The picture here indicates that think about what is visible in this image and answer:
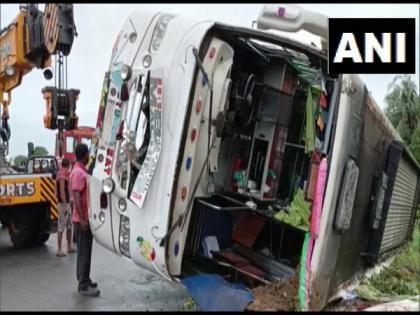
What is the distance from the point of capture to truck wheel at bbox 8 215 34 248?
7.93 metres

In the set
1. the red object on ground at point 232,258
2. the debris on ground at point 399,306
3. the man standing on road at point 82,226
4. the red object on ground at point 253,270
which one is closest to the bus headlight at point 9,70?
the man standing on road at point 82,226

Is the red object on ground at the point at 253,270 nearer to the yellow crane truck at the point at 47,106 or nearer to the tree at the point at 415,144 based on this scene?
the yellow crane truck at the point at 47,106

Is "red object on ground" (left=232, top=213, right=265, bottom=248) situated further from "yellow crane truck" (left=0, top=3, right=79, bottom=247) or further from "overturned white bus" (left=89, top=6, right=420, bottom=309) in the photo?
"yellow crane truck" (left=0, top=3, right=79, bottom=247)

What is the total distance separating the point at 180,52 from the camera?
4.03 m

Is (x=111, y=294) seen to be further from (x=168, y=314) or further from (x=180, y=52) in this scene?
(x=180, y=52)

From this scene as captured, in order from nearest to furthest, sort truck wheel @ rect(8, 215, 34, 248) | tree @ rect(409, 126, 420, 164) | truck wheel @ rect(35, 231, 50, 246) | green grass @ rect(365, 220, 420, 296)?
green grass @ rect(365, 220, 420, 296), truck wheel @ rect(8, 215, 34, 248), truck wheel @ rect(35, 231, 50, 246), tree @ rect(409, 126, 420, 164)

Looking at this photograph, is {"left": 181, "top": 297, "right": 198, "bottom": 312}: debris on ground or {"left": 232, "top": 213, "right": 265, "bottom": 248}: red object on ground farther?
{"left": 232, "top": 213, "right": 265, "bottom": 248}: red object on ground

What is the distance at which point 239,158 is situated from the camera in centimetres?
500

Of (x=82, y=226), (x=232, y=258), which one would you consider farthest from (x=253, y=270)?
(x=82, y=226)

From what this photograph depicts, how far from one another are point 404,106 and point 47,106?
11.1 metres

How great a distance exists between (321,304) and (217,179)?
1.71 metres

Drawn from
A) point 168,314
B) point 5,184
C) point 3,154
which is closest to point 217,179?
point 168,314

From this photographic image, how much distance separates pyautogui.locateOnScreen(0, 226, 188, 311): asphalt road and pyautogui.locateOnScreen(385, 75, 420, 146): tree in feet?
35.6

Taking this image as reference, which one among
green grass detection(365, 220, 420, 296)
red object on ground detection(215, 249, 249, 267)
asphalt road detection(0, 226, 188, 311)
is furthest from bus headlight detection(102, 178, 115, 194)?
green grass detection(365, 220, 420, 296)
